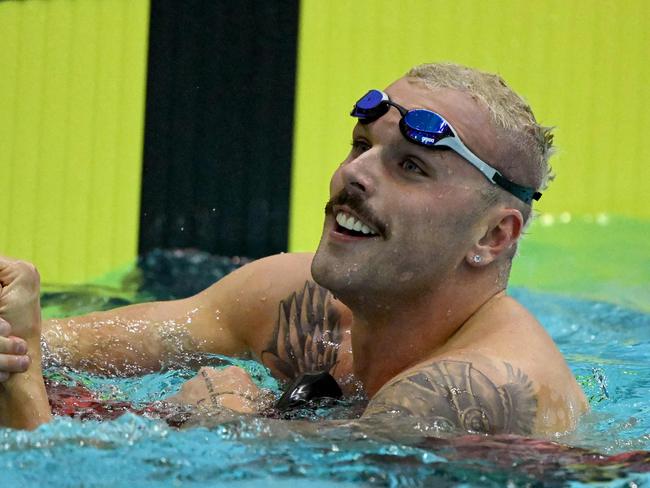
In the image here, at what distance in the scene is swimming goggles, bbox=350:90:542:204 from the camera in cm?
225

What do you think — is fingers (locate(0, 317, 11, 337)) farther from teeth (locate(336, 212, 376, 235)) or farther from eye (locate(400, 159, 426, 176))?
eye (locate(400, 159, 426, 176))

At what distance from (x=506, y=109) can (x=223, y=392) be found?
0.79 meters

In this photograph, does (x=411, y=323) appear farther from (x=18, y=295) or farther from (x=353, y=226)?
(x=18, y=295)

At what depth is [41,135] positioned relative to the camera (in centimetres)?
542

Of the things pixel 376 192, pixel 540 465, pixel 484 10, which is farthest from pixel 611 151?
pixel 540 465

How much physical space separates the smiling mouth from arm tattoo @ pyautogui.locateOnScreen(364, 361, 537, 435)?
32 centimetres

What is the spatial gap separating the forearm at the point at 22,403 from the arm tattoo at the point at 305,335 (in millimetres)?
792

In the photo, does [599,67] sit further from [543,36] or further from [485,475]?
[485,475]

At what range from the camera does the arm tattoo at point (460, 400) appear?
1980 millimetres

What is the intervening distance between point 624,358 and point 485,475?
1.97 metres

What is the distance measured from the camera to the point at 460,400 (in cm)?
199

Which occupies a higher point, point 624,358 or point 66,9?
point 66,9

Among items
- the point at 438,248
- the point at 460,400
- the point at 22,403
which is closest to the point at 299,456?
the point at 460,400

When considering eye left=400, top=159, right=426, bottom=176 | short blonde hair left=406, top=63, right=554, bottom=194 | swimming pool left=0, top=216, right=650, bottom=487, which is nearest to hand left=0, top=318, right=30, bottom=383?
swimming pool left=0, top=216, right=650, bottom=487
